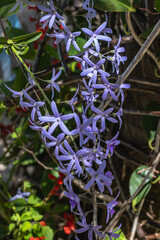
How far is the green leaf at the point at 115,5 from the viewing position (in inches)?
20.5

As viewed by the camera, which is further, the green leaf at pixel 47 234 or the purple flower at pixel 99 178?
the green leaf at pixel 47 234

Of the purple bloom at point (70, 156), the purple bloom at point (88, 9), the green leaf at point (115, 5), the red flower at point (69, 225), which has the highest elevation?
the purple bloom at point (88, 9)

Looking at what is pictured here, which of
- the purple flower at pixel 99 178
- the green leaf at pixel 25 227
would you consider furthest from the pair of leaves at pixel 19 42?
the green leaf at pixel 25 227

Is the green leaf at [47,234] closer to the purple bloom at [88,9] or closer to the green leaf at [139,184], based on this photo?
the green leaf at [139,184]

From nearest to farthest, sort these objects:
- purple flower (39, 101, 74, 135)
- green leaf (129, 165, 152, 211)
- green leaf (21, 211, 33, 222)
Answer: purple flower (39, 101, 74, 135) < green leaf (129, 165, 152, 211) < green leaf (21, 211, 33, 222)

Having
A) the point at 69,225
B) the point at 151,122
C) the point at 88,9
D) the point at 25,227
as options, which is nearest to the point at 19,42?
the point at 88,9

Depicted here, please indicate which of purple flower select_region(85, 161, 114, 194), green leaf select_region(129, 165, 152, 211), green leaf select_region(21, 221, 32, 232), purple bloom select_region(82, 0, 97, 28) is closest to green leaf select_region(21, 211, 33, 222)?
green leaf select_region(21, 221, 32, 232)

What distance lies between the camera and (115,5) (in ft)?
1.74

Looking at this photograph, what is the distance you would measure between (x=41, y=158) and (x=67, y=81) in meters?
0.49

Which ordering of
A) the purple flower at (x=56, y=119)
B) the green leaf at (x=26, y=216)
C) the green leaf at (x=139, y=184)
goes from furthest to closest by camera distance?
the green leaf at (x=26, y=216) < the green leaf at (x=139, y=184) < the purple flower at (x=56, y=119)

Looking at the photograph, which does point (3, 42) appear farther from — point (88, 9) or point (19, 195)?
point (19, 195)

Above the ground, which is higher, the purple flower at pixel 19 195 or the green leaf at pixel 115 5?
the green leaf at pixel 115 5

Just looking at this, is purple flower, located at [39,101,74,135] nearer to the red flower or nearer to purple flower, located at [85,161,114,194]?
purple flower, located at [85,161,114,194]

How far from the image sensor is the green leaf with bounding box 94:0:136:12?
520 millimetres
